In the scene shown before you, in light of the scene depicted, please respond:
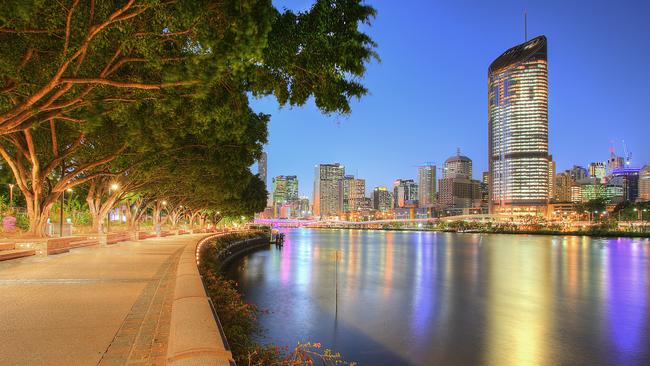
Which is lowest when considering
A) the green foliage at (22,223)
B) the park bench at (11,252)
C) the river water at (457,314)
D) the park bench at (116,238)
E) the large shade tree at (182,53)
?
the river water at (457,314)

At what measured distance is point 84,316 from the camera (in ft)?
28.5

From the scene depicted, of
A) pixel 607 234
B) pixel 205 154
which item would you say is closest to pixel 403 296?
pixel 205 154

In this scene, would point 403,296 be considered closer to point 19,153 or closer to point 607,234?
point 19,153

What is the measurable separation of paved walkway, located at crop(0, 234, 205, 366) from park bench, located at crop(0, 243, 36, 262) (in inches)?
159

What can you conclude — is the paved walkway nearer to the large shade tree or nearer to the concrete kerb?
the concrete kerb

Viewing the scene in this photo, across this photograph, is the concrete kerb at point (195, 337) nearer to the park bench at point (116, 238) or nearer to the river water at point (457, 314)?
the river water at point (457, 314)

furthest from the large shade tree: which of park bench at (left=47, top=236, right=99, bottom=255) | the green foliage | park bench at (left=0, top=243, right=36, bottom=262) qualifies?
the green foliage

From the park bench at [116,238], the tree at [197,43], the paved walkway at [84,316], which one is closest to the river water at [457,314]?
the paved walkway at [84,316]

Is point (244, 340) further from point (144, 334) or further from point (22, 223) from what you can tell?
point (22, 223)

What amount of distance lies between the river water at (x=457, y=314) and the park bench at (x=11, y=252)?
10630mm

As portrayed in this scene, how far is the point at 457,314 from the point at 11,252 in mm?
20598

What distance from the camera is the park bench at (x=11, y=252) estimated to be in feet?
61.9

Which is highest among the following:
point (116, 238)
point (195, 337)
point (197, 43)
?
point (197, 43)

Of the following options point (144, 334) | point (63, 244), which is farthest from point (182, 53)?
point (63, 244)
